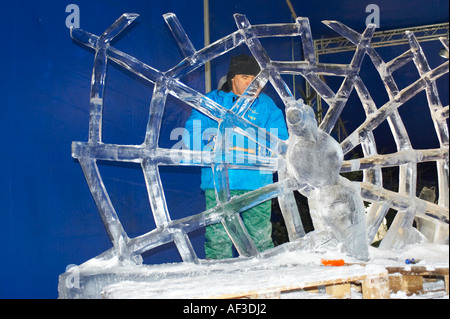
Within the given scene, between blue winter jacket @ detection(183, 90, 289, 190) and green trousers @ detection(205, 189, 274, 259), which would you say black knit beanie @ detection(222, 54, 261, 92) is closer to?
blue winter jacket @ detection(183, 90, 289, 190)

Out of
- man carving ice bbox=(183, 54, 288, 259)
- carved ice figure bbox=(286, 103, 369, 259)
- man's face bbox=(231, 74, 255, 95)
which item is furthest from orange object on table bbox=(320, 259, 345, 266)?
man's face bbox=(231, 74, 255, 95)

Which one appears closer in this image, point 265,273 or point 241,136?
point 265,273

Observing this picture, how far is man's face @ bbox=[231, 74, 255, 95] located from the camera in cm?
307

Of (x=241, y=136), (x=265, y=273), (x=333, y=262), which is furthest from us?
(x=241, y=136)

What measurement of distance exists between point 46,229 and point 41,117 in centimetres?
64

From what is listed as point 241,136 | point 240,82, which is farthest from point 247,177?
point 240,82

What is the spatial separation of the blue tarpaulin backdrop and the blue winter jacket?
2.22 ft

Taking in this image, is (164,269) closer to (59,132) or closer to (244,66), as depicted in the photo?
(59,132)

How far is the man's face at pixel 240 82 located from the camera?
3070 mm

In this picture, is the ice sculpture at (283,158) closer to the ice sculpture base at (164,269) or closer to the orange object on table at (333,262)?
the ice sculpture base at (164,269)

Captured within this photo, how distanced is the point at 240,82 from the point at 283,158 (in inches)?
27.7

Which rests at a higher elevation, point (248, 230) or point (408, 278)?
point (248, 230)

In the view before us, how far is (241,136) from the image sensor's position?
9.20ft

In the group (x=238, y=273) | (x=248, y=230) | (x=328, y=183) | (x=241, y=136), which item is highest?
(x=241, y=136)
